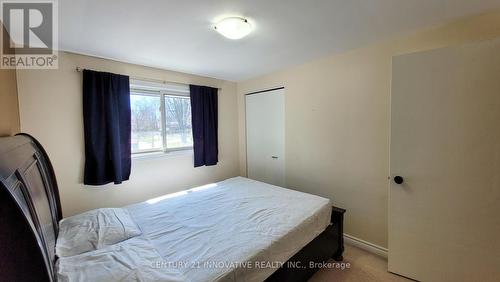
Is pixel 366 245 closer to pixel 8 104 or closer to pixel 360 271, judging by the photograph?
pixel 360 271

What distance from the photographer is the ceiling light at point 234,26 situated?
1.64 m

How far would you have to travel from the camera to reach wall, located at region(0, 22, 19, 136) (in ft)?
4.98

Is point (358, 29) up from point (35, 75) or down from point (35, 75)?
up

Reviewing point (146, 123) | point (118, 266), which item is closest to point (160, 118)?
point (146, 123)

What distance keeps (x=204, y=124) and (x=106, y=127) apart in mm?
1363

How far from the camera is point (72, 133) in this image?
2.31 metres

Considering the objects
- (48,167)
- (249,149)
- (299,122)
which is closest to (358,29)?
(299,122)

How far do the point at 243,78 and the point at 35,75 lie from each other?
2631 mm

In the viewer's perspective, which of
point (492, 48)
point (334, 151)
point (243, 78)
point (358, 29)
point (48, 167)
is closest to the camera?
Answer: point (492, 48)

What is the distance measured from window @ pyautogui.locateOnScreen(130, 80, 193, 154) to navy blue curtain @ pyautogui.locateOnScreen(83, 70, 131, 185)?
0.18 m

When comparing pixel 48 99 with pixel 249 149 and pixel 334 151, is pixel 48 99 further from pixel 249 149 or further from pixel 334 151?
pixel 334 151

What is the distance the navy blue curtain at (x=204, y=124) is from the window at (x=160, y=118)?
0.11 metres

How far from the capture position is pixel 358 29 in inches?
74.6

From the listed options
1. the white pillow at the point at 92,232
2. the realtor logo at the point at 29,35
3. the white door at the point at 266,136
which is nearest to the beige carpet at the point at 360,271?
the white door at the point at 266,136
